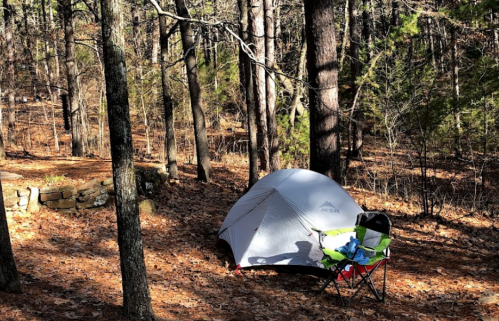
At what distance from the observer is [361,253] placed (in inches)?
236

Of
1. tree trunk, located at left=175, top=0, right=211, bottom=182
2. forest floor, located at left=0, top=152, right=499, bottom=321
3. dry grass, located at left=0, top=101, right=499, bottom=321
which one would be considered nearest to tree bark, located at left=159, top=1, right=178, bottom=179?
tree trunk, located at left=175, top=0, right=211, bottom=182

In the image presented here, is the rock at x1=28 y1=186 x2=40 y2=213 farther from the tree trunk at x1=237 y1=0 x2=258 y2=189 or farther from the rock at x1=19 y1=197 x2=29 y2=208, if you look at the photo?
the tree trunk at x1=237 y1=0 x2=258 y2=189

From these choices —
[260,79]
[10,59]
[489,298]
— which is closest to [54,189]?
[260,79]

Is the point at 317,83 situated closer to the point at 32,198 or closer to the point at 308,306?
the point at 308,306

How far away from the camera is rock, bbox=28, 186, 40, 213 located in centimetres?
829

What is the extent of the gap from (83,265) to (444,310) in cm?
506

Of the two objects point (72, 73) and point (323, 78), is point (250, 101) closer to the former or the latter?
point (323, 78)

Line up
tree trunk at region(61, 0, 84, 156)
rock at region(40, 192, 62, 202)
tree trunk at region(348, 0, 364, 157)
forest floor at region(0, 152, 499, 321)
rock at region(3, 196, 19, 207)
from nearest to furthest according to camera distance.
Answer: forest floor at region(0, 152, 499, 321)
rock at region(3, 196, 19, 207)
rock at region(40, 192, 62, 202)
tree trunk at region(61, 0, 84, 156)
tree trunk at region(348, 0, 364, 157)

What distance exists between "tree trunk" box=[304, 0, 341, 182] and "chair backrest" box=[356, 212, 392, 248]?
1395mm

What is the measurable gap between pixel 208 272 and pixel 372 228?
2586 millimetres

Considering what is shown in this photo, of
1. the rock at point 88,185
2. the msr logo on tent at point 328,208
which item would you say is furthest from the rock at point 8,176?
the msr logo on tent at point 328,208

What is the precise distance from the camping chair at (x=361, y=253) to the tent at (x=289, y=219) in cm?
35

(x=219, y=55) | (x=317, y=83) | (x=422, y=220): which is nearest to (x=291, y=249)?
(x=317, y=83)

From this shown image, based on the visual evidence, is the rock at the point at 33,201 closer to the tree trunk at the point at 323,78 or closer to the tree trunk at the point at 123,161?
the tree trunk at the point at 123,161
